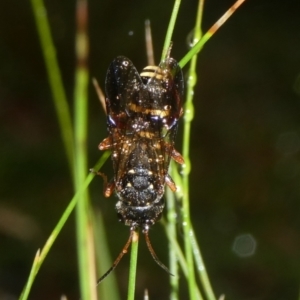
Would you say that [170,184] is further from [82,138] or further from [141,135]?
[82,138]

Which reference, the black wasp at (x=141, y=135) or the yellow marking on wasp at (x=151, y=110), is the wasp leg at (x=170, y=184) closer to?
the black wasp at (x=141, y=135)

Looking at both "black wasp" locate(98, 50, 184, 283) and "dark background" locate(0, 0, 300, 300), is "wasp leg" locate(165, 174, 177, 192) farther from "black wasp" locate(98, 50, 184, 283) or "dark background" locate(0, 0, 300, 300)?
"dark background" locate(0, 0, 300, 300)

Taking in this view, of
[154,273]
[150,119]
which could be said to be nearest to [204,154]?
[154,273]

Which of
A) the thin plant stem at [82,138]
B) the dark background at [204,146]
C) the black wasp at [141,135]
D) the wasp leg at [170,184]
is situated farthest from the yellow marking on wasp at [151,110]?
the dark background at [204,146]

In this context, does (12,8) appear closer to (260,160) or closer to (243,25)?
(243,25)

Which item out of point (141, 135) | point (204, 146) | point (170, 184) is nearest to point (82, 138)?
point (170, 184)

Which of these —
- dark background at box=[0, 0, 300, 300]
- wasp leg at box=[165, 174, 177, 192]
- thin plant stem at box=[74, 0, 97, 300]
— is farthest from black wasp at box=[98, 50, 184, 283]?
dark background at box=[0, 0, 300, 300]

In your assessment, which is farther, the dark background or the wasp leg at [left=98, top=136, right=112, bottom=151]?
the dark background
